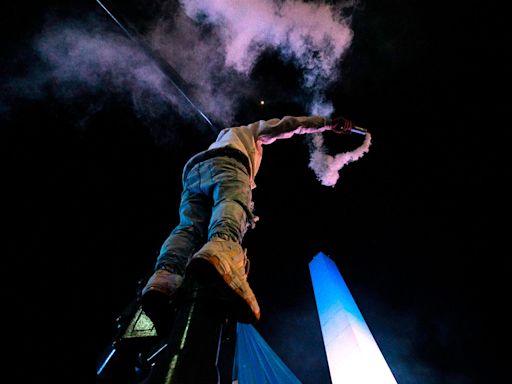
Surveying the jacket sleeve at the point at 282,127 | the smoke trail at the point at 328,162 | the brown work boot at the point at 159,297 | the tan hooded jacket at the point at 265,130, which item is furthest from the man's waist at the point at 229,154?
the smoke trail at the point at 328,162

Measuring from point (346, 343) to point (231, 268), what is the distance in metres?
3.43

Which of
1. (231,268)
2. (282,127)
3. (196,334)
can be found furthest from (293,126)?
(196,334)

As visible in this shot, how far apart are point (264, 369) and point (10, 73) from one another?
570cm

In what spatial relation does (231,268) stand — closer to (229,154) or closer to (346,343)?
(229,154)

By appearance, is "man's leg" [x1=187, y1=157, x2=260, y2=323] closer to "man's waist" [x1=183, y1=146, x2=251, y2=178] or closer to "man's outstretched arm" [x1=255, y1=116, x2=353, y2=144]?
"man's waist" [x1=183, y1=146, x2=251, y2=178]

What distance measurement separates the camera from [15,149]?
386 centimetres

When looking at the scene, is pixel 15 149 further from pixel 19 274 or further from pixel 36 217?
pixel 19 274

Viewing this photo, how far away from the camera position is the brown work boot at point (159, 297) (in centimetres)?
123

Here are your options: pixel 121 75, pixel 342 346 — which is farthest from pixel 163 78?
pixel 342 346

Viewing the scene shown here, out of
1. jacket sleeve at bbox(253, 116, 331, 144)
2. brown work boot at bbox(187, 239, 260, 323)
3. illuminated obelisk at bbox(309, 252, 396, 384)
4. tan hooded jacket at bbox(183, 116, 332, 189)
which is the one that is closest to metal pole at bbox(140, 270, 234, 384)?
brown work boot at bbox(187, 239, 260, 323)

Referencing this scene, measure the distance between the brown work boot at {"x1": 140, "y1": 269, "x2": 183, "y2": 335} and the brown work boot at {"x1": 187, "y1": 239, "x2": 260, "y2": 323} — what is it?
0.86 ft

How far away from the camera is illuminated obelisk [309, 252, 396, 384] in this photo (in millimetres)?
3176

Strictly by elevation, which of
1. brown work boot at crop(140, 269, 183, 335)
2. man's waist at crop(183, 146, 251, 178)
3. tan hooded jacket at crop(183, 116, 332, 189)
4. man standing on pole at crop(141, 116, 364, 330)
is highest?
tan hooded jacket at crop(183, 116, 332, 189)

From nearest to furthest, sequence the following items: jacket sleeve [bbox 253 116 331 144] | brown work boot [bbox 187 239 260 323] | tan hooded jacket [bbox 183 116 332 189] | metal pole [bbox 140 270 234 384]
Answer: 1. metal pole [bbox 140 270 234 384]
2. brown work boot [bbox 187 239 260 323]
3. tan hooded jacket [bbox 183 116 332 189]
4. jacket sleeve [bbox 253 116 331 144]
